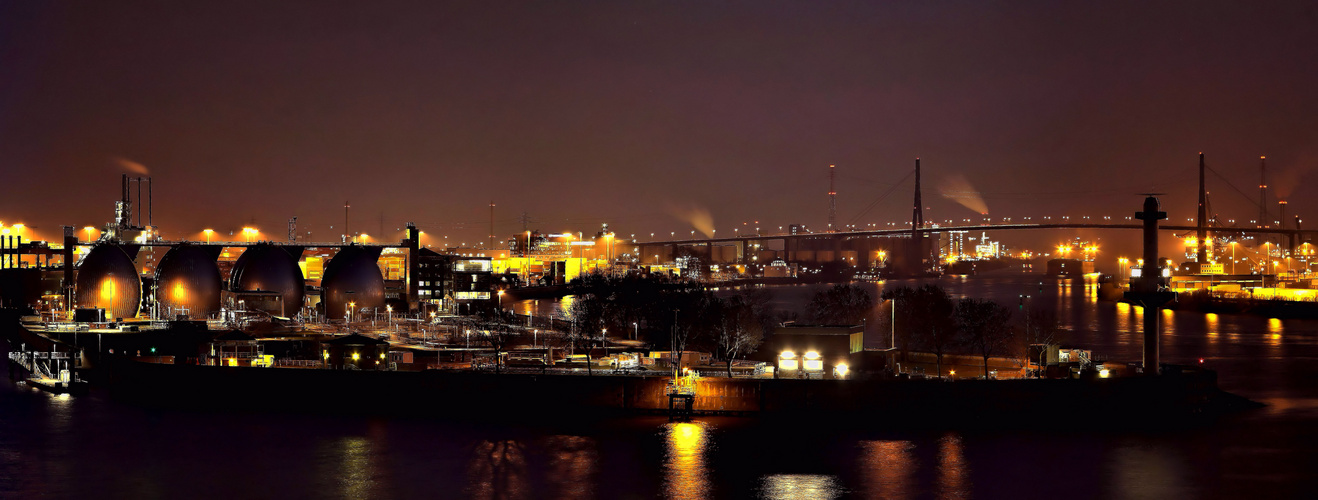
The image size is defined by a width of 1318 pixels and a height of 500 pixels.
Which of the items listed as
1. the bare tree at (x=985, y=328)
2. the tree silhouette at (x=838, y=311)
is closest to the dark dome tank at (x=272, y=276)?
the tree silhouette at (x=838, y=311)

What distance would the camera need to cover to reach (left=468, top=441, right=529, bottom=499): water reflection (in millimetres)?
9148

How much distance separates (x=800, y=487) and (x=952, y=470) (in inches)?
59.6

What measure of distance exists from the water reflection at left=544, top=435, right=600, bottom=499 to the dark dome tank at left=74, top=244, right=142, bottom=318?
624 inches

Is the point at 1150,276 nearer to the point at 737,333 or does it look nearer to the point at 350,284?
the point at 737,333

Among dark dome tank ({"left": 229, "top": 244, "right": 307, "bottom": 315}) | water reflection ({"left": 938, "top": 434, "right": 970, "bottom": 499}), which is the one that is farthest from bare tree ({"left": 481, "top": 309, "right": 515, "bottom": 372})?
water reflection ({"left": 938, "top": 434, "right": 970, "bottom": 499})

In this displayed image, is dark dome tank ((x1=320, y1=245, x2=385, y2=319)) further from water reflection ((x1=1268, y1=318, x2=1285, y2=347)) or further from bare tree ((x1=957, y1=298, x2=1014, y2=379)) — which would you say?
water reflection ((x1=1268, y1=318, x2=1285, y2=347))

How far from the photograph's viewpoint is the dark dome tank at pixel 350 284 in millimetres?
25111

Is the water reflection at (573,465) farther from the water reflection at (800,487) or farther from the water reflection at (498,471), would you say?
the water reflection at (800,487)

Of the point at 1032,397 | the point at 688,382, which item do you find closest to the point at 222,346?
the point at 688,382

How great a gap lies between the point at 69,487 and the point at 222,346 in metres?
6.89

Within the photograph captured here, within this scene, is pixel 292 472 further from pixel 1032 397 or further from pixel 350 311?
pixel 350 311

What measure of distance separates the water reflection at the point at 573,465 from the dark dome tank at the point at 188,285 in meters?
15.5

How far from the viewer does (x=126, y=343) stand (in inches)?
680

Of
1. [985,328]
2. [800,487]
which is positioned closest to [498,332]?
[985,328]
